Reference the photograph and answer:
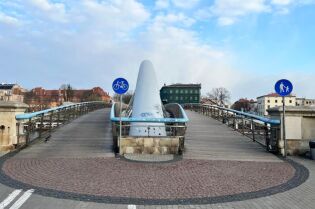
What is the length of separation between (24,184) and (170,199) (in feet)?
10.7

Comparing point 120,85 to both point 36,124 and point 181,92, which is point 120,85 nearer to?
point 36,124

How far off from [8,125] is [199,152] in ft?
21.7

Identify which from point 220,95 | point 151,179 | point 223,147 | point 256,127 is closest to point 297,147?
point 223,147

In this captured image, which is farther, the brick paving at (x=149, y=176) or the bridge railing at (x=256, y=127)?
the bridge railing at (x=256, y=127)

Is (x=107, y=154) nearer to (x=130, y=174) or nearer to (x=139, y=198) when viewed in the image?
(x=130, y=174)

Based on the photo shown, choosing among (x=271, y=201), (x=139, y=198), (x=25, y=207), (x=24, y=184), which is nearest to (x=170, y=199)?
(x=139, y=198)

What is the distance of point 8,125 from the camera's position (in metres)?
13.2

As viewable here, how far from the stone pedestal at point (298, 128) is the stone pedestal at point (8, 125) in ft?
30.5

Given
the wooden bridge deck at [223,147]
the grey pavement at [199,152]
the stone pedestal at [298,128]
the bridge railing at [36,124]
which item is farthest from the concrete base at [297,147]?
the bridge railing at [36,124]

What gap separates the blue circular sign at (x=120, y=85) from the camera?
13672 millimetres

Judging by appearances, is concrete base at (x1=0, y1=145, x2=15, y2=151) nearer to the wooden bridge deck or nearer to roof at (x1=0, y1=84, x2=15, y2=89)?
the wooden bridge deck

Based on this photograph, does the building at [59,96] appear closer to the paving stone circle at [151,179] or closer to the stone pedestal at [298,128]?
the stone pedestal at [298,128]

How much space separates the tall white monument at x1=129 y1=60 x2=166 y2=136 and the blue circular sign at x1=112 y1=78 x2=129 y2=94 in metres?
2.59

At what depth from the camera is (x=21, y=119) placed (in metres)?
13.8
